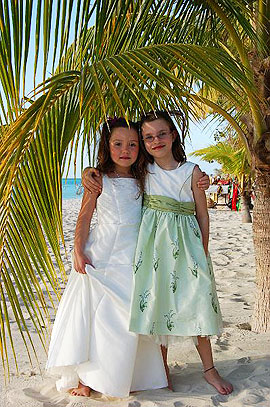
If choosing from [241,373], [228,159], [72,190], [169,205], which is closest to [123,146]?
[169,205]

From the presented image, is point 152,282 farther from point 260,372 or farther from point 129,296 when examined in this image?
point 260,372

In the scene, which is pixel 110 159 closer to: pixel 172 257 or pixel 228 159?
pixel 172 257

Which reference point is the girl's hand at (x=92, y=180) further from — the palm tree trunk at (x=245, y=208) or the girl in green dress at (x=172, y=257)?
the palm tree trunk at (x=245, y=208)

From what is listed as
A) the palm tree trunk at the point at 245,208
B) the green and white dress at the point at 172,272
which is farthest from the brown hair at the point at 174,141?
the palm tree trunk at the point at 245,208

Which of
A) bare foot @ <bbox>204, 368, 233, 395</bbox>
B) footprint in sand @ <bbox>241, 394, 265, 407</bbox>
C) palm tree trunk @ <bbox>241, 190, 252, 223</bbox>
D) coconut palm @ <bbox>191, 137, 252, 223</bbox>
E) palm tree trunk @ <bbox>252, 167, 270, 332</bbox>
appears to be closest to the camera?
footprint in sand @ <bbox>241, 394, 265, 407</bbox>

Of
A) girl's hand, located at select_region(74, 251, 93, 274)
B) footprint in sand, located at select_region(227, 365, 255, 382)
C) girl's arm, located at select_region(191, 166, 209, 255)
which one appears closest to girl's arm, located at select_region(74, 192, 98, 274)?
girl's hand, located at select_region(74, 251, 93, 274)

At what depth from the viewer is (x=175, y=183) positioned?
2.43 m

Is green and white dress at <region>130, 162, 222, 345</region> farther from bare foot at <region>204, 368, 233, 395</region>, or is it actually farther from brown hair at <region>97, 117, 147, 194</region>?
bare foot at <region>204, 368, 233, 395</region>

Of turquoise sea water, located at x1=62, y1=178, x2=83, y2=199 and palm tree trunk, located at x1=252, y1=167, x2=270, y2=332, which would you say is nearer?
turquoise sea water, located at x1=62, y1=178, x2=83, y2=199

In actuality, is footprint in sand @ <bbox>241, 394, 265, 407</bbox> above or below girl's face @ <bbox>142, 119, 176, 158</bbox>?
below

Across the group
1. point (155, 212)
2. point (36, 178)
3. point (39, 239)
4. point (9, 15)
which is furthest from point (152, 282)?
point (9, 15)

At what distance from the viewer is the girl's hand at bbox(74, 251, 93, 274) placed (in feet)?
7.75

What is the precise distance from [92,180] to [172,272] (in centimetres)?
60

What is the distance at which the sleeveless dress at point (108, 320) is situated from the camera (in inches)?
89.5
